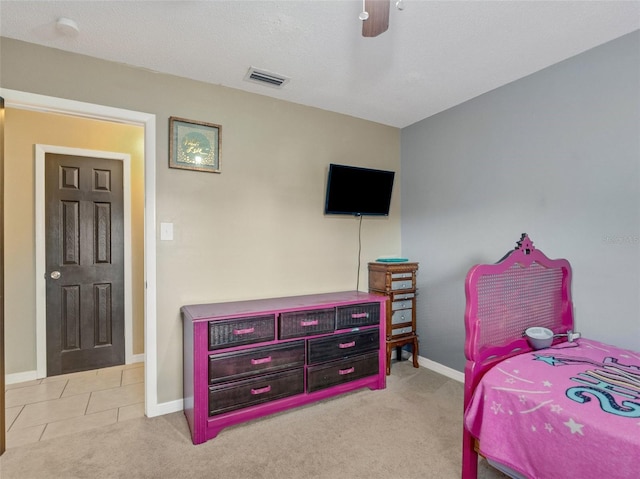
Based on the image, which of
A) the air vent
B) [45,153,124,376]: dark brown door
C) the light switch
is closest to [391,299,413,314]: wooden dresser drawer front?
the light switch

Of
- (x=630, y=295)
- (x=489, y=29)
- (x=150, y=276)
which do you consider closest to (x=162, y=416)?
(x=150, y=276)

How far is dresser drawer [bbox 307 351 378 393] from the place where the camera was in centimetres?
246

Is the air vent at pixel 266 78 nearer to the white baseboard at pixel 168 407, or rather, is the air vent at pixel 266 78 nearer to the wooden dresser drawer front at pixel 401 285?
the wooden dresser drawer front at pixel 401 285

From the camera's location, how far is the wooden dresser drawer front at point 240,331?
6.97 ft

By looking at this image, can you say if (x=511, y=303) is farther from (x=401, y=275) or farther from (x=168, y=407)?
(x=168, y=407)

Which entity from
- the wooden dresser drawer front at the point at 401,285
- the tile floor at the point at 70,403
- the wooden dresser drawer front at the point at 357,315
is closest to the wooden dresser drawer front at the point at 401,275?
the wooden dresser drawer front at the point at 401,285

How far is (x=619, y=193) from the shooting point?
202cm

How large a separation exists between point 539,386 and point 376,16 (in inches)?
65.3

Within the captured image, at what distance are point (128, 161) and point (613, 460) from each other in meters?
4.03

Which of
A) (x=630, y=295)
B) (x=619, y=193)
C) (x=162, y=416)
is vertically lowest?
(x=162, y=416)

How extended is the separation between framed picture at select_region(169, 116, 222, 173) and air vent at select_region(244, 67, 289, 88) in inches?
17.9

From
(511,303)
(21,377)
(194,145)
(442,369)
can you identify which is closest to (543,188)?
(511,303)

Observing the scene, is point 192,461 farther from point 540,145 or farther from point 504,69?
point 504,69

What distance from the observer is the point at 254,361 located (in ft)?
7.32
